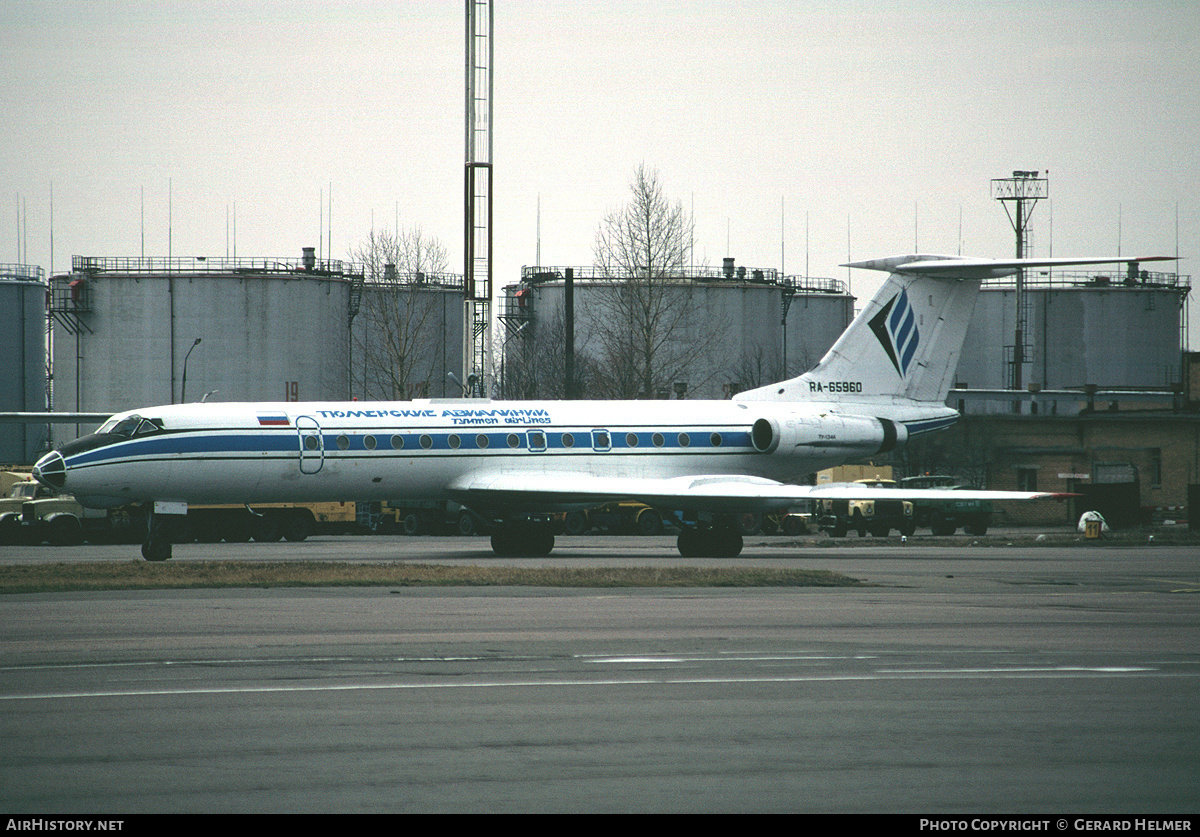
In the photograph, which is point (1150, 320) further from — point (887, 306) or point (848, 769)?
point (848, 769)

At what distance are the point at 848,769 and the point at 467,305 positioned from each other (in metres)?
43.3

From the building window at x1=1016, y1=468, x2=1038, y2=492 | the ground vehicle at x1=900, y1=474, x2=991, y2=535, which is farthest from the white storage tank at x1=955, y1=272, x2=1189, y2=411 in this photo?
the ground vehicle at x1=900, y1=474, x2=991, y2=535

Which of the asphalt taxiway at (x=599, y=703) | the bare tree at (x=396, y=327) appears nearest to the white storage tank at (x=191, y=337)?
the bare tree at (x=396, y=327)

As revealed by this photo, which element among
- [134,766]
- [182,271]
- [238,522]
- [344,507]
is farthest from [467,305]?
[134,766]

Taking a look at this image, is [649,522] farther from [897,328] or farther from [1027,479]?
[1027,479]

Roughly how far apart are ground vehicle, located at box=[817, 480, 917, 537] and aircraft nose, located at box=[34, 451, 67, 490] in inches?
894

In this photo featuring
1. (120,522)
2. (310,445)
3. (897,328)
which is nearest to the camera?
(310,445)

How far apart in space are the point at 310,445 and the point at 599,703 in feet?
64.9

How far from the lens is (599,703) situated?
948 cm

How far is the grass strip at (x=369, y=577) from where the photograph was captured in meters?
19.5

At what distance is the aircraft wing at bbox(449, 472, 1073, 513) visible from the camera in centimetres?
2852

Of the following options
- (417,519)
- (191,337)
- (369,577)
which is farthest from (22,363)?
(369,577)
